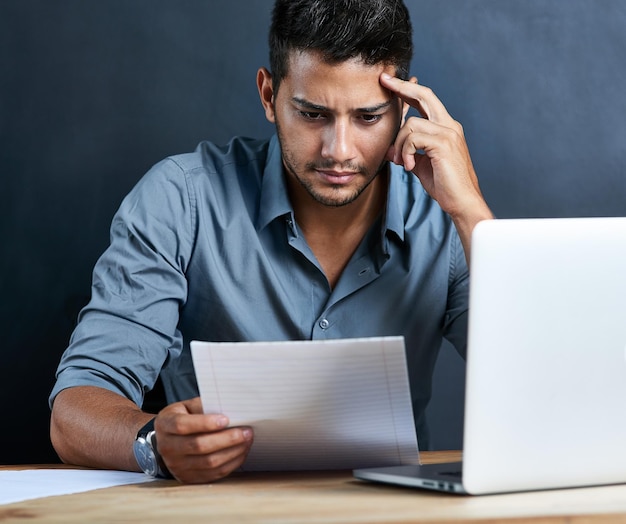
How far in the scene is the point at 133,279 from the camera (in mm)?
1729

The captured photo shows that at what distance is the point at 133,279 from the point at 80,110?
703mm

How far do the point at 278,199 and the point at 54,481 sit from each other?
2.80 feet

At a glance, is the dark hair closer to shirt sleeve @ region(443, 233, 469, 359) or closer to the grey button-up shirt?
the grey button-up shirt

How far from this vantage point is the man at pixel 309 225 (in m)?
1.75

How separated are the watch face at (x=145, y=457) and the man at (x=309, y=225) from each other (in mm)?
332

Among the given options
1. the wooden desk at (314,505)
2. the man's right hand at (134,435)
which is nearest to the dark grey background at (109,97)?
the man's right hand at (134,435)

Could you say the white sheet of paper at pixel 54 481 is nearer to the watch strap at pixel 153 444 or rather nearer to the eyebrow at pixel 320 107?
the watch strap at pixel 153 444

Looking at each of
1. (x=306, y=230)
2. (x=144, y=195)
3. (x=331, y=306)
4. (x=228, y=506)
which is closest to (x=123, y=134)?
(x=144, y=195)

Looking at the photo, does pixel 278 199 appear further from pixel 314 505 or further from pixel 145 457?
pixel 314 505

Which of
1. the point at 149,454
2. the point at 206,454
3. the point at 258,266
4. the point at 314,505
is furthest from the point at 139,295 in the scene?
the point at 314,505

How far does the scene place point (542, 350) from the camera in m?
0.96

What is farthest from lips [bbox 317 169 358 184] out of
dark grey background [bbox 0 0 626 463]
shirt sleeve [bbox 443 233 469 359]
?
dark grey background [bbox 0 0 626 463]

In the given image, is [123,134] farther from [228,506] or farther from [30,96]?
[228,506]

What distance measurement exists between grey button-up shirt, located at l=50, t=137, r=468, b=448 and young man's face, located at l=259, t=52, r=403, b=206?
0.12m
